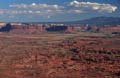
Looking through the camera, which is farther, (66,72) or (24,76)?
(66,72)

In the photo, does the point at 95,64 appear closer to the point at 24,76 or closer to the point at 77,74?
the point at 77,74

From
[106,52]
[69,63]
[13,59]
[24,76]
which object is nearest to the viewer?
[24,76]

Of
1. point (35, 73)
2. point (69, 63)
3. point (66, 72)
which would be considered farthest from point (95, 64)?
point (35, 73)

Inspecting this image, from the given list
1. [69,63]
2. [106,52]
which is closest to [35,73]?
[69,63]

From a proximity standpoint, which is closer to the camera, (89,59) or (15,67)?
(15,67)

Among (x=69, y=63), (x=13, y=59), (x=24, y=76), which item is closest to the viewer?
(x=24, y=76)

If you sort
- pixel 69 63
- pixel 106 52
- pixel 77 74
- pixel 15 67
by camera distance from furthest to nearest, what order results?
1. pixel 106 52
2. pixel 69 63
3. pixel 15 67
4. pixel 77 74

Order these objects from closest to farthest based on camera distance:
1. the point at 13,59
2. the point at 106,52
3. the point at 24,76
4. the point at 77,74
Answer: the point at 24,76 < the point at 77,74 < the point at 13,59 < the point at 106,52

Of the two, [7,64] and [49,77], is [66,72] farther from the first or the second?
[7,64]
